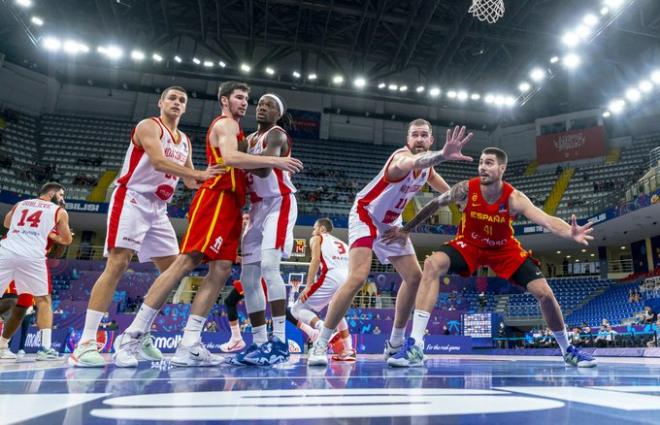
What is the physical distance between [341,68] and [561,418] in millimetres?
26732

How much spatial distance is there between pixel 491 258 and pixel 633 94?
26386 millimetres

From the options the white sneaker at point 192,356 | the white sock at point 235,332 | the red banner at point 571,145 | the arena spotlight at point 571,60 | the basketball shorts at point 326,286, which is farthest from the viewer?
the red banner at point 571,145

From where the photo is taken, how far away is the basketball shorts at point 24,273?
211 inches

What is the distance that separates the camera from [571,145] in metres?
27.9

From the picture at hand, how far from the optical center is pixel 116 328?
12.8 meters

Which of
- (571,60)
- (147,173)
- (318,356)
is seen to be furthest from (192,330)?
(571,60)

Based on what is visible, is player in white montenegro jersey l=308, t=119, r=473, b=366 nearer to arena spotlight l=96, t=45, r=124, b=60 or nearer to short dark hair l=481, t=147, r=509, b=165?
short dark hair l=481, t=147, r=509, b=165

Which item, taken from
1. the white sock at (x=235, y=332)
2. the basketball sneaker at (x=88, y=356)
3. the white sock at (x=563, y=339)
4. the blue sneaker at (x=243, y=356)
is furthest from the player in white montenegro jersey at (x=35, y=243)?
the white sock at (x=563, y=339)

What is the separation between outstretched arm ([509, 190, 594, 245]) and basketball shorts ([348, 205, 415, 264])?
40.2 inches

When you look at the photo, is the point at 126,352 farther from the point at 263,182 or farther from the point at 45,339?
the point at 45,339

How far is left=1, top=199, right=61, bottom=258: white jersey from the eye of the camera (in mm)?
5418

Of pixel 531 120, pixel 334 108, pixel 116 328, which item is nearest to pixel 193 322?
pixel 116 328

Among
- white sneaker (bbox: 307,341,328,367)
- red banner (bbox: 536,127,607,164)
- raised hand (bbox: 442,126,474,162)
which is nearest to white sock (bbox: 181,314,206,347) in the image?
white sneaker (bbox: 307,341,328,367)

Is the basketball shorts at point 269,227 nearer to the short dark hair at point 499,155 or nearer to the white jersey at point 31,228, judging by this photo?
the short dark hair at point 499,155
